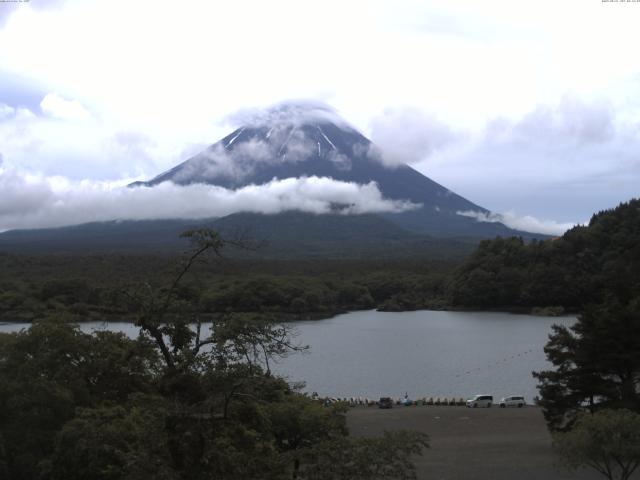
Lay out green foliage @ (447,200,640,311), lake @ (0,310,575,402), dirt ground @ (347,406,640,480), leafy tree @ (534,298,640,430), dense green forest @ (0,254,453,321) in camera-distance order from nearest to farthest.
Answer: dirt ground @ (347,406,640,480)
leafy tree @ (534,298,640,430)
lake @ (0,310,575,402)
dense green forest @ (0,254,453,321)
green foliage @ (447,200,640,311)

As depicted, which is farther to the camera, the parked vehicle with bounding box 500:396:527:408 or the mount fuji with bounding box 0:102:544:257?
the mount fuji with bounding box 0:102:544:257

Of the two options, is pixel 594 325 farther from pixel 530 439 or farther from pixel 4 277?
pixel 4 277

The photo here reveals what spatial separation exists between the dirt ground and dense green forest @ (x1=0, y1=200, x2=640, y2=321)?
23.5 metres

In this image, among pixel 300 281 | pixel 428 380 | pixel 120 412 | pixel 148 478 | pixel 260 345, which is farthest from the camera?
pixel 300 281

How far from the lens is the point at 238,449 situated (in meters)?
4.93

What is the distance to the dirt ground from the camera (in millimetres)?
10616

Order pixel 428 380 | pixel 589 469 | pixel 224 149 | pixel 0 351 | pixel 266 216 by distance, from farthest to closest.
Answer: pixel 224 149 < pixel 266 216 < pixel 428 380 < pixel 589 469 < pixel 0 351

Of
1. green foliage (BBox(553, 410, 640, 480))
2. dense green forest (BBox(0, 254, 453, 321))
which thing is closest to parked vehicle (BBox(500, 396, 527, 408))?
green foliage (BBox(553, 410, 640, 480))

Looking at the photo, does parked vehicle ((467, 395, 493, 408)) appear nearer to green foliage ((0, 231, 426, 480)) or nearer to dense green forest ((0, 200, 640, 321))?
green foliage ((0, 231, 426, 480))

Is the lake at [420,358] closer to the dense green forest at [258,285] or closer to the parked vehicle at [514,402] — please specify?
the parked vehicle at [514,402]

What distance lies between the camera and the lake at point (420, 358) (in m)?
20.4

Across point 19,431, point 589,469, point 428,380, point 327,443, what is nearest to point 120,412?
point 19,431

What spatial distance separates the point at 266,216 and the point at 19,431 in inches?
3218

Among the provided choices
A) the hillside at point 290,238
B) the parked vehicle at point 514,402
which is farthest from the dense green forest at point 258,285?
the parked vehicle at point 514,402
